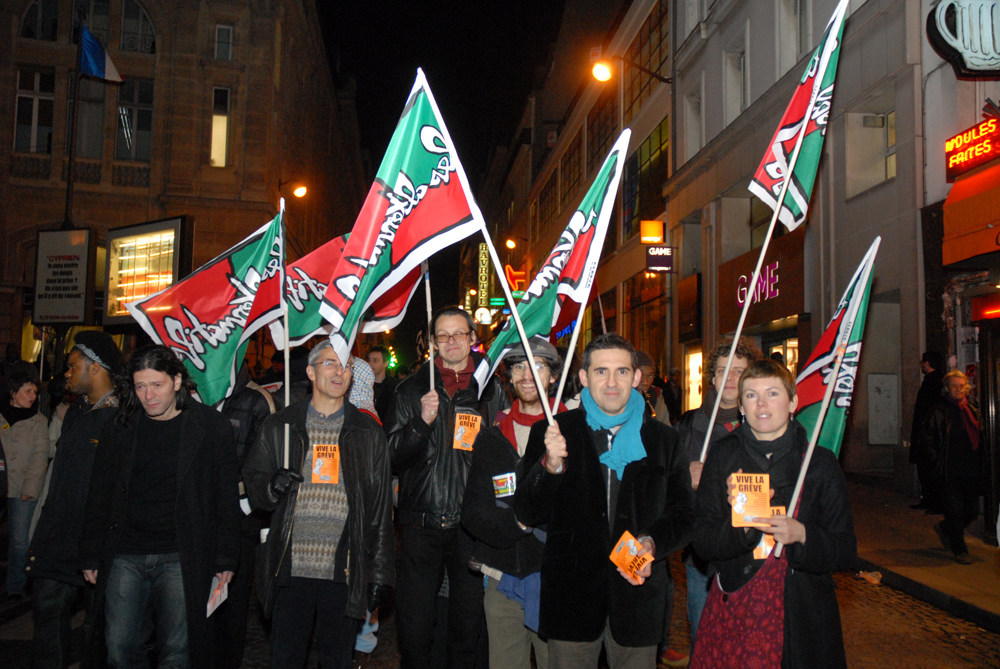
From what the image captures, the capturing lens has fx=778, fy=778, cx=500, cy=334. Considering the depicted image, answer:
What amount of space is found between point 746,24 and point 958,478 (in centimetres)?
1334

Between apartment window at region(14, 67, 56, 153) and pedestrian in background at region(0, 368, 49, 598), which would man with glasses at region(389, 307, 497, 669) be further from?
apartment window at region(14, 67, 56, 153)

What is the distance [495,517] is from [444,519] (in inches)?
41.1

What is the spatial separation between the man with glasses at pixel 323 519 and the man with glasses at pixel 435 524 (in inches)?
11.2

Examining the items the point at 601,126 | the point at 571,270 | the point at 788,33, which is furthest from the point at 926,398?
the point at 601,126

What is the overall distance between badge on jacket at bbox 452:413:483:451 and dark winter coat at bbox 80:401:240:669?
1.34 meters

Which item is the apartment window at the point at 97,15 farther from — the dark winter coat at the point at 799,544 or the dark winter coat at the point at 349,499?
the dark winter coat at the point at 799,544

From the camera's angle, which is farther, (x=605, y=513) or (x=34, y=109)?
(x=34, y=109)

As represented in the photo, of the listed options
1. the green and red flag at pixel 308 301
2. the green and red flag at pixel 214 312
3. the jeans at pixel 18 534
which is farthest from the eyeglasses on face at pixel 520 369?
the jeans at pixel 18 534

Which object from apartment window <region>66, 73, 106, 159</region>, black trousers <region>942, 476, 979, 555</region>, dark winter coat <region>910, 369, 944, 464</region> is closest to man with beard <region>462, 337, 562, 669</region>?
black trousers <region>942, 476, 979, 555</region>

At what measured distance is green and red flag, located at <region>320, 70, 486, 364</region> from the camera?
4.24 metres

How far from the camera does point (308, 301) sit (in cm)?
623

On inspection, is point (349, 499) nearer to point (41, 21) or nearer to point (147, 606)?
point (147, 606)

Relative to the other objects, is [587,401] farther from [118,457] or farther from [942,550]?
[942,550]

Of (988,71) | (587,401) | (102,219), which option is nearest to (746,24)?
(988,71)
